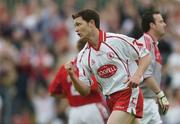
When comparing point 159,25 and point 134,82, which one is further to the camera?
point 159,25

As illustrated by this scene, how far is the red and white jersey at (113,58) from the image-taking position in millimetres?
13156

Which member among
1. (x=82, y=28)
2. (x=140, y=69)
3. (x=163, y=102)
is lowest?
(x=163, y=102)

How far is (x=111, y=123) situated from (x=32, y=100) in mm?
8313

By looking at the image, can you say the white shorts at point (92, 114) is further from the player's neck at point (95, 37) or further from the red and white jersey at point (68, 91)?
the player's neck at point (95, 37)

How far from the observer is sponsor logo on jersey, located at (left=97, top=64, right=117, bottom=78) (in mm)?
13227

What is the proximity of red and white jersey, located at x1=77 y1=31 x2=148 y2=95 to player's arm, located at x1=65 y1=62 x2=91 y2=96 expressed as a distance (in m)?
0.30

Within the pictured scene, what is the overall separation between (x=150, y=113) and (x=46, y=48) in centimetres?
763

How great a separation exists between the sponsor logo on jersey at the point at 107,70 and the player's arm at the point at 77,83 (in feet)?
1.51

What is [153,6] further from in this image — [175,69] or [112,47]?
[112,47]

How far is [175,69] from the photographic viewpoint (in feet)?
64.6

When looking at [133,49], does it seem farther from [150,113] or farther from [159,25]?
[150,113]

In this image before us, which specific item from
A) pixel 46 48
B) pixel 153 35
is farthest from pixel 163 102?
pixel 46 48

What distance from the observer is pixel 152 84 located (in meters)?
14.0

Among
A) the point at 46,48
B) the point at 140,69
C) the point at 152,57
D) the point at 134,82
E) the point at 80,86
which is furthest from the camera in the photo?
the point at 46,48
